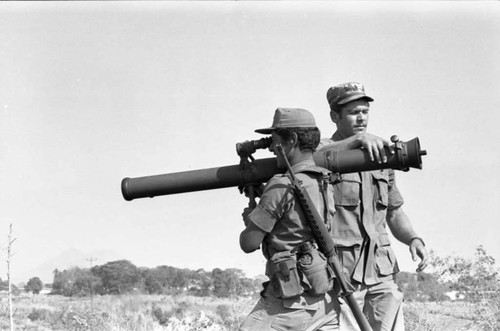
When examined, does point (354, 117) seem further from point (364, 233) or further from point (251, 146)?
point (251, 146)

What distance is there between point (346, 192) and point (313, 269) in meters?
1.09

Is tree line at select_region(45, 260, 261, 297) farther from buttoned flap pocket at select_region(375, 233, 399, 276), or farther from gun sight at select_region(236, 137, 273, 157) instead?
gun sight at select_region(236, 137, 273, 157)

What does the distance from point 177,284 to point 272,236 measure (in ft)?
95.3

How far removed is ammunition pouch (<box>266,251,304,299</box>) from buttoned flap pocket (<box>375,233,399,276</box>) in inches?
42.6

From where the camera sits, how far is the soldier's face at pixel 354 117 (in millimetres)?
5152

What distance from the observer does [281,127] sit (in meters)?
4.12

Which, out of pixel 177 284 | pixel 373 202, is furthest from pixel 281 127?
pixel 177 284

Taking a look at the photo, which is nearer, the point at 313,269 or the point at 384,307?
the point at 313,269

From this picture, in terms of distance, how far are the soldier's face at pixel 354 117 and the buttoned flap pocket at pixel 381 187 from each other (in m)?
0.31

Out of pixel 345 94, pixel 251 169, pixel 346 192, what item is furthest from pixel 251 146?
pixel 345 94

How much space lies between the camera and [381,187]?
17.0 feet

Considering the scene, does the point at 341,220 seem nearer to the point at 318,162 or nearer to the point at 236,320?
the point at 318,162

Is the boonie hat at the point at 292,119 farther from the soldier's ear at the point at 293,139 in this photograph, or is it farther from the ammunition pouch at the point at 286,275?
the ammunition pouch at the point at 286,275

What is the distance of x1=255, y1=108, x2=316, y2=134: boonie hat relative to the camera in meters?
4.12
